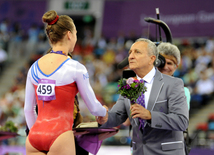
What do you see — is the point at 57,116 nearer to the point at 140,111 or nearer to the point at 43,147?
the point at 43,147

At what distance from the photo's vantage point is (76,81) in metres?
2.50

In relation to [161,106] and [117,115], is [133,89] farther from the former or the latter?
[117,115]

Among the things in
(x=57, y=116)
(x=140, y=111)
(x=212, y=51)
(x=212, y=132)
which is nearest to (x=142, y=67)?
(x=140, y=111)

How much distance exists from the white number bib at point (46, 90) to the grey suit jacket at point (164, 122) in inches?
34.1

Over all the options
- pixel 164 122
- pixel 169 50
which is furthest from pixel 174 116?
pixel 169 50

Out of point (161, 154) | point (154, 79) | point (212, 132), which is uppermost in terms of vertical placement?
point (154, 79)

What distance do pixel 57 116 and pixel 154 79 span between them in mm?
1043

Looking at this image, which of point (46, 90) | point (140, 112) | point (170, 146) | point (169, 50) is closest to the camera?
point (46, 90)

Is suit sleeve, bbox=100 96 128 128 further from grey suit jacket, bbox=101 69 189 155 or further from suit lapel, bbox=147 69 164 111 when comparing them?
suit lapel, bbox=147 69 164 111

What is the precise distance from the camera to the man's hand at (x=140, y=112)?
268 cm

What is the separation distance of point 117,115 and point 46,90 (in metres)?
0.96

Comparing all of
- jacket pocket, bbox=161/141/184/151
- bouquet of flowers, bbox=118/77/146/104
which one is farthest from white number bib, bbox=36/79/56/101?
jacket pocket, bbox=161/141/184/151

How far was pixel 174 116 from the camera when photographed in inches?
107

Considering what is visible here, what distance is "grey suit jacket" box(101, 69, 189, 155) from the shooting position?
8.94 ft
